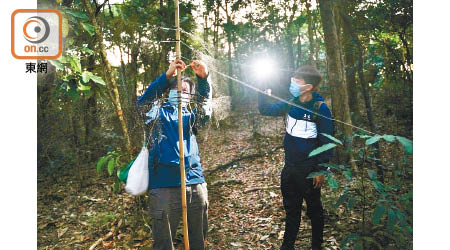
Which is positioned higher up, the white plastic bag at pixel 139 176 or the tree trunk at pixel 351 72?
the tree trunk at pixel 351 72

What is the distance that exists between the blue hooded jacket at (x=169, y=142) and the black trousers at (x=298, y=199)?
83 cm

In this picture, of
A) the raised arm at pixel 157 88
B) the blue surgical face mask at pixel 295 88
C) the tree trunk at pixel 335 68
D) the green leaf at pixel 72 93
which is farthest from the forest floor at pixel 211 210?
the green leaf at pixel 72 93

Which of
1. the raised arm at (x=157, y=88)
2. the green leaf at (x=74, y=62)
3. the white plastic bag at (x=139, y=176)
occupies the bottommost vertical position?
the white plastic bag at (x=139, y=176)

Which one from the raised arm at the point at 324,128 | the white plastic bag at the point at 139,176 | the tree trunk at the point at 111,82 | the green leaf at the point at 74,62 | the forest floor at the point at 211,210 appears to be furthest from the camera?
the forest floor at the point at 211,210

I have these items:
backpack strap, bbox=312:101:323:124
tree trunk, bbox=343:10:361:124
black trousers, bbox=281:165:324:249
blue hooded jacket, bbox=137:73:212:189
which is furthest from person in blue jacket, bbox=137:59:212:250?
tree trunk, bbox=343:10:361:124

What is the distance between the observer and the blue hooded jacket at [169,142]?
175 cm

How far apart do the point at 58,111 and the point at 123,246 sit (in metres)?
3.51

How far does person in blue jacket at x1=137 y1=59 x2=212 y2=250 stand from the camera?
1730 mm

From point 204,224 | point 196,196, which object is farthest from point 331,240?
point 196,196

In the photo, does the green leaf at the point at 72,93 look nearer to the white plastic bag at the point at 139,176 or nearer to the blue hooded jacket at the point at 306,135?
the white plastic bag at the point at 139,176

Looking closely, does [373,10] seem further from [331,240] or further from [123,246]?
[123,246]

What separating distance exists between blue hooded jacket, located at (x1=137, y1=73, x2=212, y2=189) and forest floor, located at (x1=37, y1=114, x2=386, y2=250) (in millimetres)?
196

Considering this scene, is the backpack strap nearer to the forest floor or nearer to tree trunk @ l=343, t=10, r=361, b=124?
the forest floor

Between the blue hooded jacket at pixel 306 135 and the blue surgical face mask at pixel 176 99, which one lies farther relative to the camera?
the blue hooded jacket at pixel 306 135
